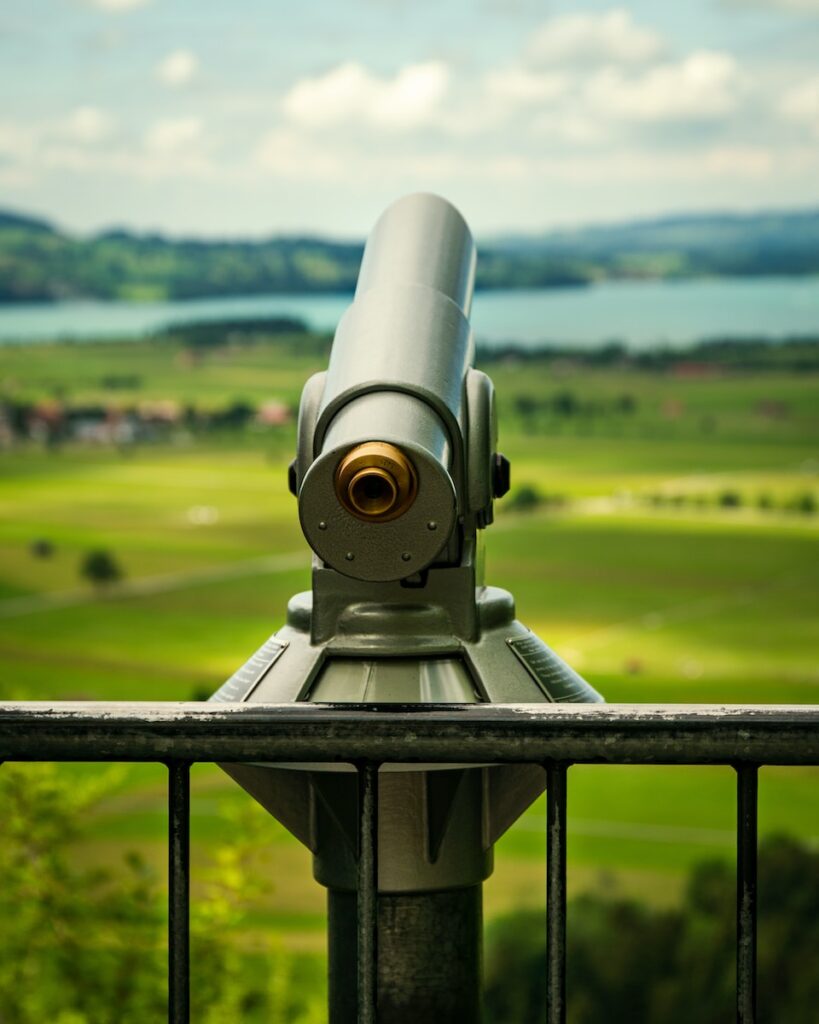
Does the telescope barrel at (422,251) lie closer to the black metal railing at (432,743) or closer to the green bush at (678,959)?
the black metal railing at (432,743)

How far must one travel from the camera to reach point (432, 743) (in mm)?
1143

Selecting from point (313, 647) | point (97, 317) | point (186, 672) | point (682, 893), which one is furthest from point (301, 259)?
point (313, 647)

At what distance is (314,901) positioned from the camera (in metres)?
27.2

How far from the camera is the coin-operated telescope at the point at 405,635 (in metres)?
1.48

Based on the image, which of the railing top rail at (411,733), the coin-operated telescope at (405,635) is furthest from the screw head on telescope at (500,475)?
the railing top rail at (411,733)

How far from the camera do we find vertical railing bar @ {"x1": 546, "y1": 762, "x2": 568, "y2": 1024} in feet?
3.82

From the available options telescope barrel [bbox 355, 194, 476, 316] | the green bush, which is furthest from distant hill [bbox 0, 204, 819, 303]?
telescope barrel [bbox 355, 194, 476, 316]

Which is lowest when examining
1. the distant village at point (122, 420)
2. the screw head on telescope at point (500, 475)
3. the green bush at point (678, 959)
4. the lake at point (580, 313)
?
the green bush at point (678, 959)

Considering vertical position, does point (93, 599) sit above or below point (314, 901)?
above

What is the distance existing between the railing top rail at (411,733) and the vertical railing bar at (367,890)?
0.03 m

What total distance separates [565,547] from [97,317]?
13.7 meters

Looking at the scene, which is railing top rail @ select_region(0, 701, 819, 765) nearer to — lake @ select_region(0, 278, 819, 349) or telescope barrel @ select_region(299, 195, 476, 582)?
telescope barrel @ select_region(299, 195, 476, 582)

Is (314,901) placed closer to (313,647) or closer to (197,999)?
(197,999)

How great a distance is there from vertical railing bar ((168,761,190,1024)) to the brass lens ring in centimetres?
37
